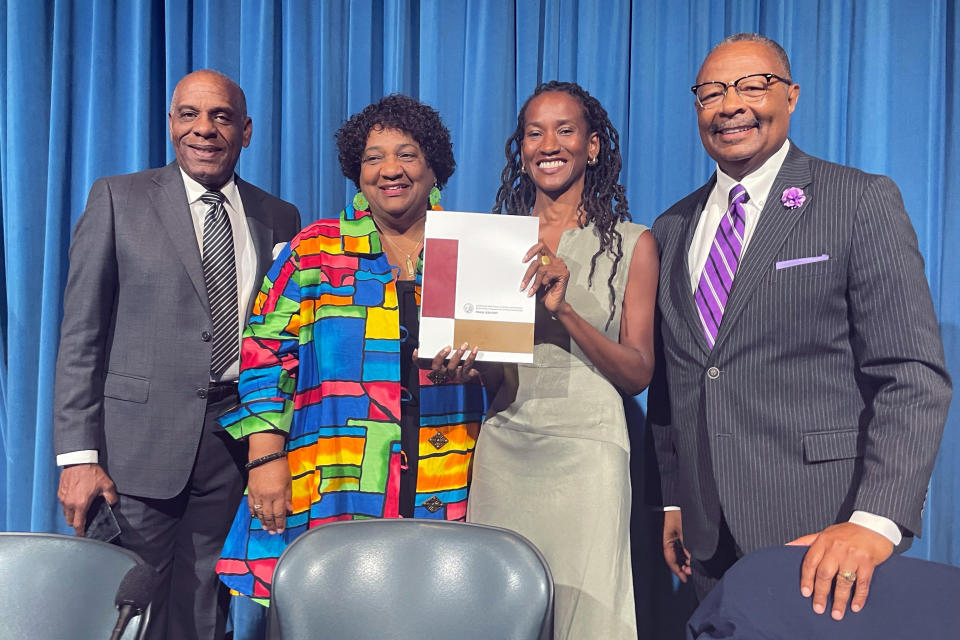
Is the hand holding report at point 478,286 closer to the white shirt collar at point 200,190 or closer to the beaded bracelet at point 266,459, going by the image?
the beaded bracelet at point 266,459

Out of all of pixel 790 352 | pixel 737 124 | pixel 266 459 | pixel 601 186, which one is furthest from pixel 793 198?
pixel 266 459

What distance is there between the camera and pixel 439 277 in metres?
1.81

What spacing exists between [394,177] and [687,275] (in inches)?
33.0

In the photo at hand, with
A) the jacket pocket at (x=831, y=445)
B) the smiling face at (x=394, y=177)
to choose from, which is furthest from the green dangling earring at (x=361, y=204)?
the jacket pocket at (x=831, y=445)

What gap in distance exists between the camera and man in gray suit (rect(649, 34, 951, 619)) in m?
1.48

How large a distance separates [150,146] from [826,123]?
266 centimetres

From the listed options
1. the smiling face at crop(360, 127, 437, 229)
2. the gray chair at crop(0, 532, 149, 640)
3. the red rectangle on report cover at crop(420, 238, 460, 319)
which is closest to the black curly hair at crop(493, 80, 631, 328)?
the smiling face at crop(360, 127, 437, 229)

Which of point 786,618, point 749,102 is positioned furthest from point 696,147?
point 786,618

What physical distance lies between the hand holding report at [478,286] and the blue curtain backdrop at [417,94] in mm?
1170

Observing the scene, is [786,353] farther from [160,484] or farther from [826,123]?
Answer: [160,484]

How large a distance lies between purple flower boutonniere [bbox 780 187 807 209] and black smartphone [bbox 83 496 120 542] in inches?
76.9

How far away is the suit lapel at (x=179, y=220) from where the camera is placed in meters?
2.19

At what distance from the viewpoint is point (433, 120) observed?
2.21 metres

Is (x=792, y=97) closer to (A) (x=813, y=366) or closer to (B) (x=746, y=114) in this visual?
(B) (x=746, y=114)
